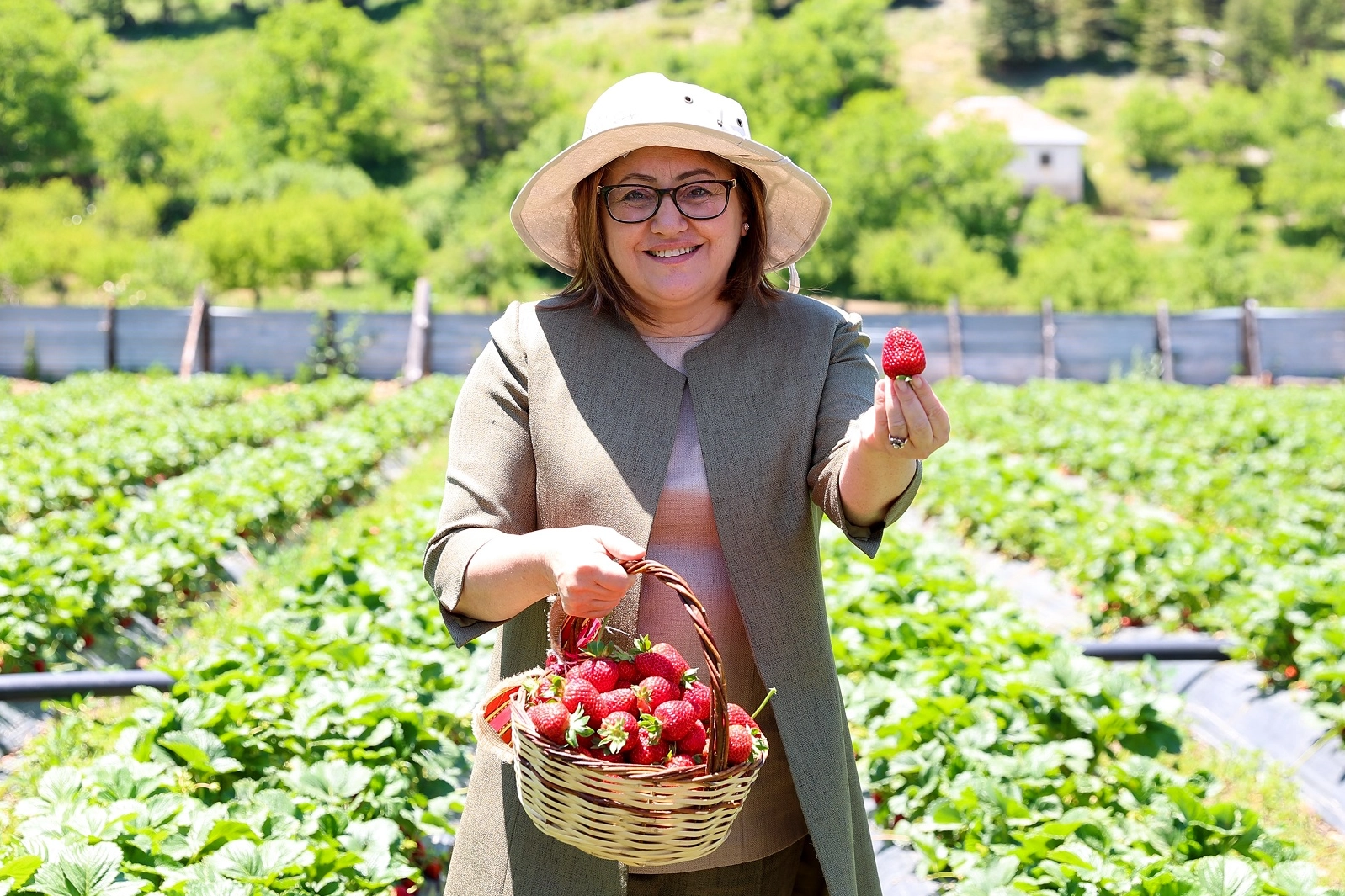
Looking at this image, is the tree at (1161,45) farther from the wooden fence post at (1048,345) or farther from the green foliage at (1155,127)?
the wooden fence post at (1048,345)

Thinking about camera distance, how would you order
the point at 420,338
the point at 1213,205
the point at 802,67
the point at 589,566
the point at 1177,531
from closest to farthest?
the point at 589,566 → the point at 1177,531 → the point at 420,338 → the point at 1213,205 → the point at 802,67

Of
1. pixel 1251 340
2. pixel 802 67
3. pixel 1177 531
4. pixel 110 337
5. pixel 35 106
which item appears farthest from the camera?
pixel 802 67

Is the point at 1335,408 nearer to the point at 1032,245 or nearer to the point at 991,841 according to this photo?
the point at 991,841

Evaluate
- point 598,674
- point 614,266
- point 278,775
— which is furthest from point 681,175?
point 278,775

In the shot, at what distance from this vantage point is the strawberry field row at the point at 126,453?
7.16 metres

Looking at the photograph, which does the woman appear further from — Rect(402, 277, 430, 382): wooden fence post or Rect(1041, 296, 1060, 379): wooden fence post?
Rect(1041, 296, 1060, 379): wooden fence post

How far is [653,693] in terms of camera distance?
1634 mm

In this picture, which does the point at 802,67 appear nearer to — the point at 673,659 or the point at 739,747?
the point at 673,659

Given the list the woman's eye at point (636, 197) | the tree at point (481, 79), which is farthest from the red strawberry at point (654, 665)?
the tree at point (481, 79)

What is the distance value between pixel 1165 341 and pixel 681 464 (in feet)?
64.8

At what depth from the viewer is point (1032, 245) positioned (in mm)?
48000

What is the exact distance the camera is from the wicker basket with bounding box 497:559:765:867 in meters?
1.52

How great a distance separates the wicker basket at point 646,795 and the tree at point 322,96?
205 ft

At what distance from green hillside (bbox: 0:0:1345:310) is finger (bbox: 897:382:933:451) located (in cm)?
2617
